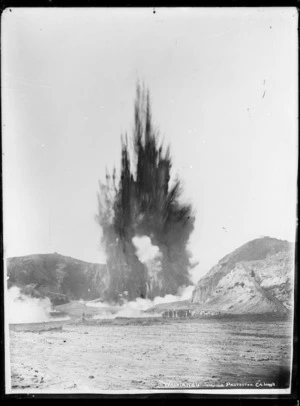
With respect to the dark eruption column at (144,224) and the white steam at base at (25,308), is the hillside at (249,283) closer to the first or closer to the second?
the dark eruption column at (144,224)

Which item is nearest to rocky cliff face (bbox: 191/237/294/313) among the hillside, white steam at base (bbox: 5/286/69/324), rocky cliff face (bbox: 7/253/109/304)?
the hillside

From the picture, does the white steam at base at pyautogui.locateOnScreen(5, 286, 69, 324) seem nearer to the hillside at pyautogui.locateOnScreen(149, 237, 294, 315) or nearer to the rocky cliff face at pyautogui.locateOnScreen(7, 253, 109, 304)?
the rocky cliff face at pyautogui.locateOnScreen(7, 253, 109, 304)

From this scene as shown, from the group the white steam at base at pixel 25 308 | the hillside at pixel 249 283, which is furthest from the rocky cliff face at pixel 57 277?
the hillside at pixel 249 283

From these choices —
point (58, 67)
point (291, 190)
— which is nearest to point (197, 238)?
point (291, 190)

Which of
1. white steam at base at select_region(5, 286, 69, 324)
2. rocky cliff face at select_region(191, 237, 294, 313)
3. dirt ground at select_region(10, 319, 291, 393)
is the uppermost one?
rocky cliff face at select_region(191, 237, 294, 313)

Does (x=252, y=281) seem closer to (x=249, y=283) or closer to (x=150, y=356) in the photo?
(x=249, y=283)

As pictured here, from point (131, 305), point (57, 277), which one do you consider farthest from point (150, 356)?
point (57, 277)
